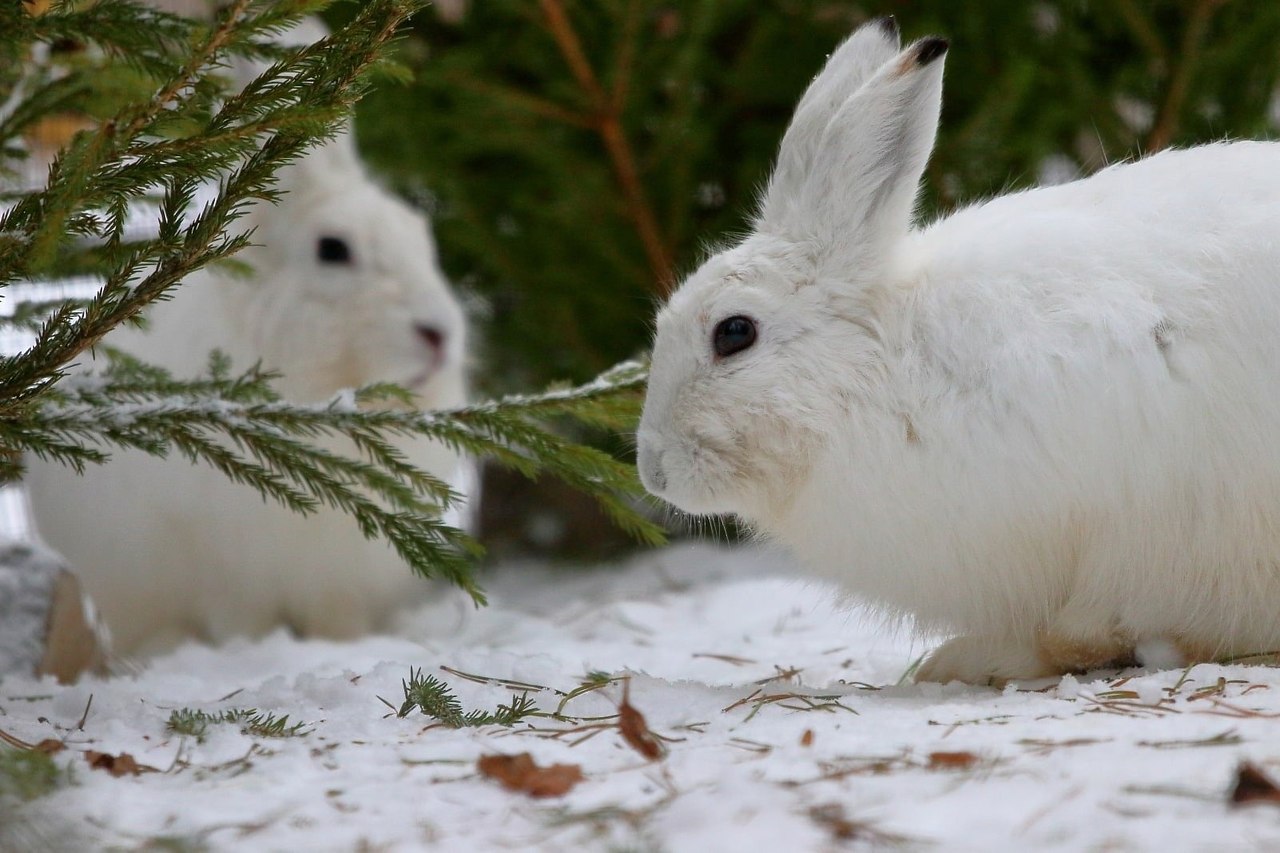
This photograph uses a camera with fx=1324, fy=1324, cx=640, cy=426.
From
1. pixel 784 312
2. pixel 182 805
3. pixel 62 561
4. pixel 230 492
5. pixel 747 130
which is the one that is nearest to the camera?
pixel 182 805

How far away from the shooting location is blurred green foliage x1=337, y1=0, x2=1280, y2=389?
15.9 feet

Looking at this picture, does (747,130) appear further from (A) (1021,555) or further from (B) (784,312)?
(A) (1021,555)

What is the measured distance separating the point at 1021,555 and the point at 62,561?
8.50 feet

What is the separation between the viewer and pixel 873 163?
257cm

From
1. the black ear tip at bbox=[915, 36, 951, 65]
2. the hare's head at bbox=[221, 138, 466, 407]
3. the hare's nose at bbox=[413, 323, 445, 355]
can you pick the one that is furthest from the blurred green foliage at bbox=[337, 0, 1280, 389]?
the black ear tip at bbox=[915, 36, 951, 65]

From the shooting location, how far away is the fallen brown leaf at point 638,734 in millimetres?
1889

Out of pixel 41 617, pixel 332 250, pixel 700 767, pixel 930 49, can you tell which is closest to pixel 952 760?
pixel 700 767

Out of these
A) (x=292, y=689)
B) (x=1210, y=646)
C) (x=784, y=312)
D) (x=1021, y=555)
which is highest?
(x=784, y=312)

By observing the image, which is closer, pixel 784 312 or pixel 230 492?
pixel 784 312

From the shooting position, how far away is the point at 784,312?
2594mm

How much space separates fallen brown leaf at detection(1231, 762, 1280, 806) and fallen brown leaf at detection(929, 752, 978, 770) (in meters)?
0.33

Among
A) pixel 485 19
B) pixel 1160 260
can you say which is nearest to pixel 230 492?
pixel 485 19

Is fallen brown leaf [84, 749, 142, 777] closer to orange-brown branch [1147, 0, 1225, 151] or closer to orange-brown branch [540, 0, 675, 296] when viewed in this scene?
orange-brown branch [540, 0, 675, 296]

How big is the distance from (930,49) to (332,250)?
2.60 meters
